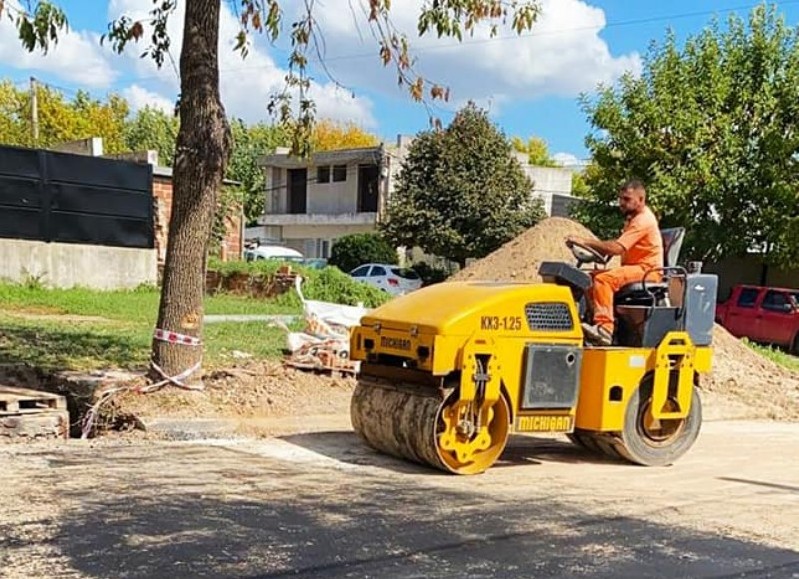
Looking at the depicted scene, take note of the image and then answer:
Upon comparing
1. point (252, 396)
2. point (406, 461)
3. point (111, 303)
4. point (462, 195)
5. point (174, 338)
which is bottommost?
point (406, 461)

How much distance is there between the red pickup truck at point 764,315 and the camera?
23.9m

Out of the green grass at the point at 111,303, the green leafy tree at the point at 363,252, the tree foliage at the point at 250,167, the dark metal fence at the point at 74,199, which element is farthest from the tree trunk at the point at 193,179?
the tree foliage at the point at 250,167

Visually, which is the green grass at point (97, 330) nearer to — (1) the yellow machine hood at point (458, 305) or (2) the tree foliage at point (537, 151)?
(1) the yellow machine hood at point (458, 305)

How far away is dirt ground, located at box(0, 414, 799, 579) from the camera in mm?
5547

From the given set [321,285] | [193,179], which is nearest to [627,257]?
[193,179]

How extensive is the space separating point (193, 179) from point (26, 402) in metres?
2.76

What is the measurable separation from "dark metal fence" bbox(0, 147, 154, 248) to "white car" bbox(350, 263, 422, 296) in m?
10.8

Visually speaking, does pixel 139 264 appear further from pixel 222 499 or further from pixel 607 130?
pixel 222 499

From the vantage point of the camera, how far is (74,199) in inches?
848

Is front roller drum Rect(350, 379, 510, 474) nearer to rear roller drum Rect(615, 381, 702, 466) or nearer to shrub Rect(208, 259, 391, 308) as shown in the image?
rear roller drum Rect(615, 381, 702, 466)

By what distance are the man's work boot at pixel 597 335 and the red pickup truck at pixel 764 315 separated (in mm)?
16761

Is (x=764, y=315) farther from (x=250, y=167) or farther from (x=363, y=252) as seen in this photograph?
(x=250, y=167)

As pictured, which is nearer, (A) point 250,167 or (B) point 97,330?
(B) point 97,330

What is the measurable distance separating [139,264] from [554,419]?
52.9 ft
